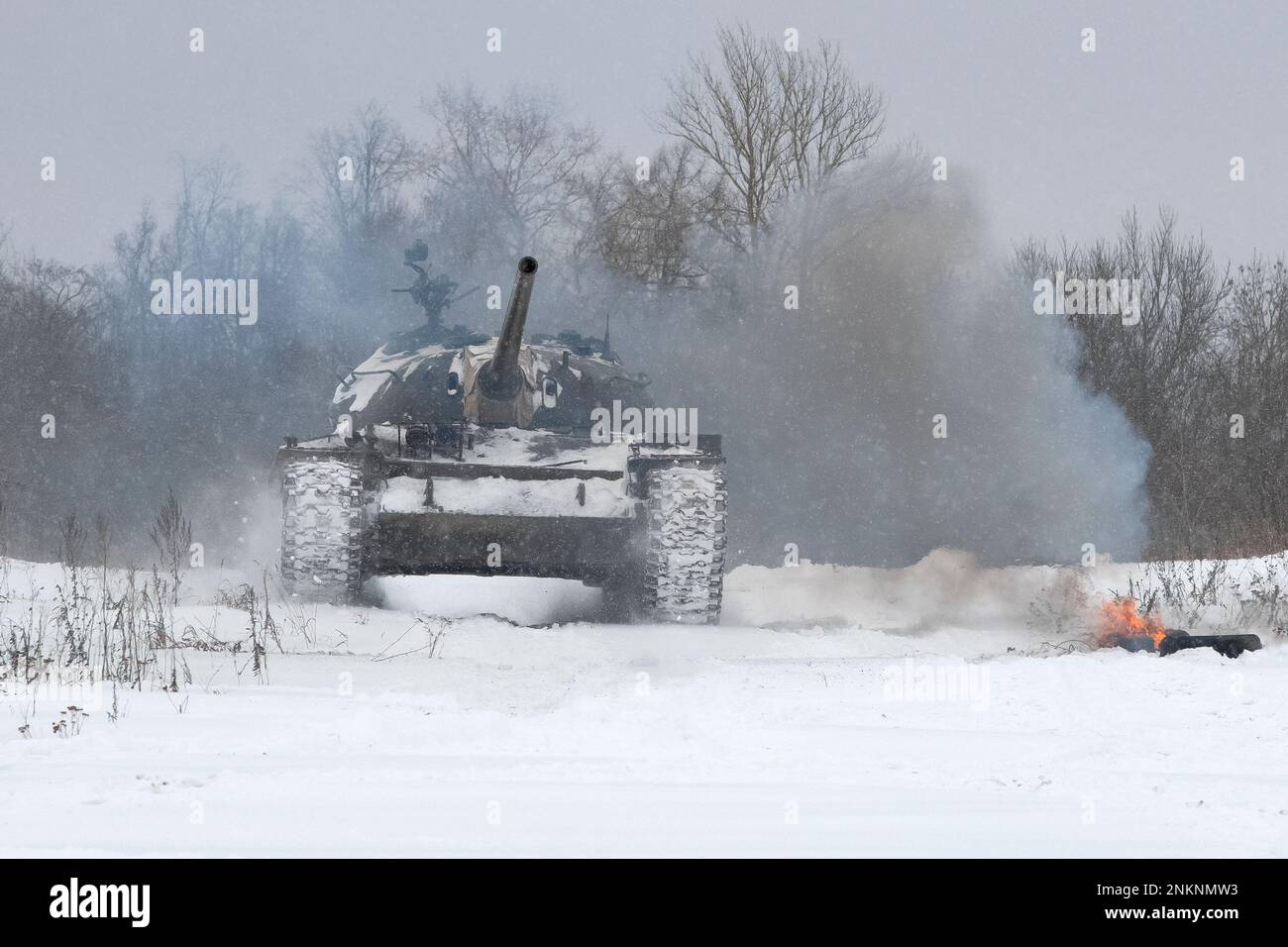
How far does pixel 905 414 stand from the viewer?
18625 millimetres

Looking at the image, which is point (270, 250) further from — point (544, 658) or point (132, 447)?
point (544, 658)

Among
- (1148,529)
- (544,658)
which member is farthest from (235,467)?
(544,658)

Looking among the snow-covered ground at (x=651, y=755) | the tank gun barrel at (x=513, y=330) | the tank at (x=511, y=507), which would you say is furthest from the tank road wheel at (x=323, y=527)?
the tank gun barrel at (x=513, y=330)

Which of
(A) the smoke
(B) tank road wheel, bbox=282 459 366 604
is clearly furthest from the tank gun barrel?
(A) the smoke

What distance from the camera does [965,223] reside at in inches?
769

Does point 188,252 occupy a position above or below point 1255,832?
above

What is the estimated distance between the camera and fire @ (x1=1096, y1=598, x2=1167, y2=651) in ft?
26.0

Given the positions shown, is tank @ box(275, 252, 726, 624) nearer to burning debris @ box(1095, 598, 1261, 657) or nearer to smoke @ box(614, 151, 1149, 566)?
burning debris @ box(1095, 598, 1261, 657)

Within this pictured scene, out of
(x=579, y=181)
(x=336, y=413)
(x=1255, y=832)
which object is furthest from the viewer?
(x=579, y=181)

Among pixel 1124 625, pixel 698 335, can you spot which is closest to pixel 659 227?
pixel 698 335

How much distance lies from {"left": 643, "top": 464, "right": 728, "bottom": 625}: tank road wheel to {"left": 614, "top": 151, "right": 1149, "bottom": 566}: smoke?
331 inches

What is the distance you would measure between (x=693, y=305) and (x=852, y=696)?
16.3 metres

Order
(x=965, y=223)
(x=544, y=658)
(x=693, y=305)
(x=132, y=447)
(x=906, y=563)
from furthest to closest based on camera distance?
(x=132, y=447), (x=693, y=305), (x=965, y=223), (x=906, y=563), (x=544, y=658)

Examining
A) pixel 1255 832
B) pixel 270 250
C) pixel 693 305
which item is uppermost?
pixel 270 250
